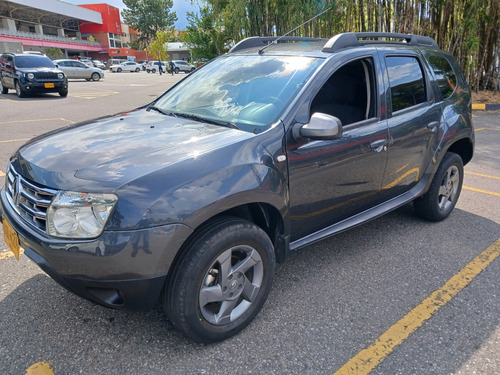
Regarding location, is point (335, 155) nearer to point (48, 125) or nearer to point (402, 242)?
point (402, 242)

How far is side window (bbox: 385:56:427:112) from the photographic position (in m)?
3.35

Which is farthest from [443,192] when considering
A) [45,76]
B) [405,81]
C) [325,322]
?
[45,76]

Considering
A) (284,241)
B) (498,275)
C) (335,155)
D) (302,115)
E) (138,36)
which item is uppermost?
(138,36)

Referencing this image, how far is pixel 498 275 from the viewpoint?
3162 mm

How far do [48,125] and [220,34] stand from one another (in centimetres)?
1301

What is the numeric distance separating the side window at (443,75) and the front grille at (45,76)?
50.0 ft

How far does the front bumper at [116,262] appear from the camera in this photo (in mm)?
1940

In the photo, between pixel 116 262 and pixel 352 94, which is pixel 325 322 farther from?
pixel 352 94

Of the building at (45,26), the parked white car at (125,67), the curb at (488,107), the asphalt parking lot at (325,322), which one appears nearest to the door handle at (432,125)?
the asphalt parking lot at (325,322)

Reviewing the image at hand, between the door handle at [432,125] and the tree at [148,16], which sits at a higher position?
A: the tree at [148,16]

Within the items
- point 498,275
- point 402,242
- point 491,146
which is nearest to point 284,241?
point 402,242

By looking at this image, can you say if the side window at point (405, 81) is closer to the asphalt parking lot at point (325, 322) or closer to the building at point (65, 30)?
the asphalt parking lot at point (325, 322)

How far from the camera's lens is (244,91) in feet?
9.75

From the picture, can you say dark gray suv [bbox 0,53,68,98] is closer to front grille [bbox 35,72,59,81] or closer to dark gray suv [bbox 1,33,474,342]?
front grille [bbox 35,72,59,81]
